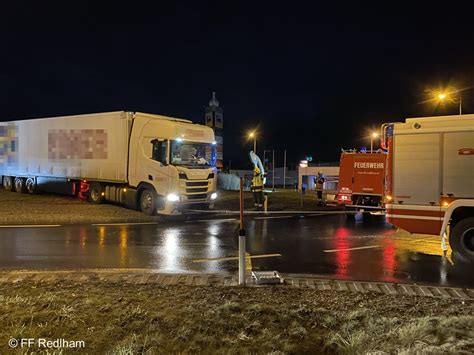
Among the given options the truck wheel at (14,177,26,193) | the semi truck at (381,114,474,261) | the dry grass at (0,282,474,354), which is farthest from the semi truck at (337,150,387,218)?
the truck wheel at (14,177,26,193)

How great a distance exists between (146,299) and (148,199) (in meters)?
11.4

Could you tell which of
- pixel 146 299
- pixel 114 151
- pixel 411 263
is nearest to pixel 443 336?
pixel 146 299

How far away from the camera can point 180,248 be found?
10.2 metres

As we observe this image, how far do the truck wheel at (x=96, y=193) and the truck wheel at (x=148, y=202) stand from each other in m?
2.70

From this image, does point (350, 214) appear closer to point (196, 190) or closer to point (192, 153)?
point (196, 190)

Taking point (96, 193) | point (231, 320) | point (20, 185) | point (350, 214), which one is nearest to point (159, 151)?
point (96, 193)

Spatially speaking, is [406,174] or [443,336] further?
[406,174]

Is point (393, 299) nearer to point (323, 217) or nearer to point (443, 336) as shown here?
point (443, 336)

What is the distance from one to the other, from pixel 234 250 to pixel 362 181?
427 inches

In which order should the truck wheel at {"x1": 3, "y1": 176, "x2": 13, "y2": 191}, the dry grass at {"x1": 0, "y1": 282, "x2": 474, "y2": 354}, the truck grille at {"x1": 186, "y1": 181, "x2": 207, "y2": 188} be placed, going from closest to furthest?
the dry grass at {"x1": 0, "y1": 282, "x2": 474, "y2": 354}
the truck grille at {"x1": 186, "y1": 181, "x2": 207, "y2": 188}
the truck wheel at {"x1": 3, "y1": 176, "x2": 13, "y2": 191}

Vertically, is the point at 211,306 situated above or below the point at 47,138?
below

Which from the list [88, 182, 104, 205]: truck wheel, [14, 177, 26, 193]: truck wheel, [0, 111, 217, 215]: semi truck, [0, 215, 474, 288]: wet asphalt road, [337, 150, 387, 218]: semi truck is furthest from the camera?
[14, 177, 26, 193]: truck wheel

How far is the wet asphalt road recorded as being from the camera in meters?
A: 8.15

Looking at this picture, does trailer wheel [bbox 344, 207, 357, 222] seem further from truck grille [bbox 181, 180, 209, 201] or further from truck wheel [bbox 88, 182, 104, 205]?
truck wheel [bbox 88, 182, 104, 205]
